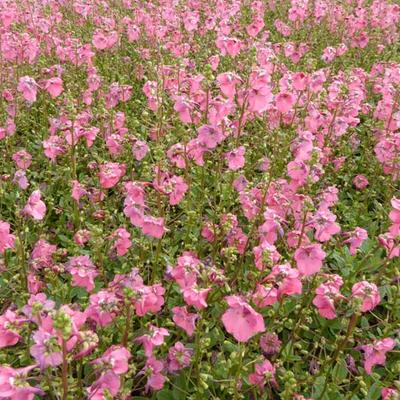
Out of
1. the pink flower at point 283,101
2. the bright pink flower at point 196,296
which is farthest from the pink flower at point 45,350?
the pink flower at point 283,101

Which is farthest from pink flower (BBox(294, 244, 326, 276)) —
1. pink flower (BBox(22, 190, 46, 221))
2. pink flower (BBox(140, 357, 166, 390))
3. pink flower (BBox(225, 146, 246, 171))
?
pink flower (BBox(22, 190, 46, 221))

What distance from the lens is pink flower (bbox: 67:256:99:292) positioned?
2891 millimetres

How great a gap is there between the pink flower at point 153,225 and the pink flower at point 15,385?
4.27 ft

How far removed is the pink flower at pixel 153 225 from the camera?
302 centimetres

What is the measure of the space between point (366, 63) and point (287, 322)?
5.66 m

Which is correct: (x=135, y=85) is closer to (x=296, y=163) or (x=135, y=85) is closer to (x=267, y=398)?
(x=296, y=163)

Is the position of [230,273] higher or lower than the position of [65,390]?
lower

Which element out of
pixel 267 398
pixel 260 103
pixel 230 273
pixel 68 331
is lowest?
pixel 267 398

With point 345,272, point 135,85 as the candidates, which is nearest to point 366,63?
point 135,85

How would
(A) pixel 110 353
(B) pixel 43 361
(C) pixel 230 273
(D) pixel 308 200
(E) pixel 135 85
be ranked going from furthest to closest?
1. (E) pixel 135 85
2. (C) pixel 230 273
3. (D) pixel 308 200
4. (A) pixel 110 353
5. (B) pixel 43 361

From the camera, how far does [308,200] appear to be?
106 inches

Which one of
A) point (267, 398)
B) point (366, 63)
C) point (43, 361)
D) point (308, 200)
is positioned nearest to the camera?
point (43, 361)

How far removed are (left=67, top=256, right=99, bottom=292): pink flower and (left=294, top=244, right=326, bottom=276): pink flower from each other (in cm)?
113

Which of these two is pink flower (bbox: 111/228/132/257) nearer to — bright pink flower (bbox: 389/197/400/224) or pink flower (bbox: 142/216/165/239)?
pink flower (bbox: 142/216/165/239)
